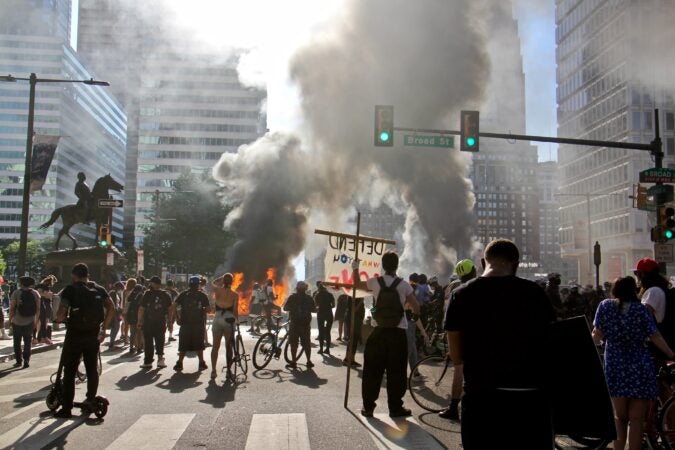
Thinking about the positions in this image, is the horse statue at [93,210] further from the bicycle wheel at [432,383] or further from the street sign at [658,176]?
the bicycle wheel at [432,383]

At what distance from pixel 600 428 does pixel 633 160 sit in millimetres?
56488

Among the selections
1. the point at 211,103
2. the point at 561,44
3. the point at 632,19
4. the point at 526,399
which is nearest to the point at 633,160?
the point at 561,44

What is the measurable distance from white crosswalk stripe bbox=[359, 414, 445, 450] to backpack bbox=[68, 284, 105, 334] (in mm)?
3133

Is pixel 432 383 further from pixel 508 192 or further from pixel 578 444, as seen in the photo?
pixel 508 192

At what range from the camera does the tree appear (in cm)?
4891

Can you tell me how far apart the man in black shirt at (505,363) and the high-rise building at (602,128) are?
154 feet

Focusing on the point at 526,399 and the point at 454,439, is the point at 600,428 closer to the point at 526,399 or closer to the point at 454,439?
the point at 526,399

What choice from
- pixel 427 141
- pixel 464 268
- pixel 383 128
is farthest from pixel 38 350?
pixel 464 268

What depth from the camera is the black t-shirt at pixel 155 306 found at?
39.3 feet

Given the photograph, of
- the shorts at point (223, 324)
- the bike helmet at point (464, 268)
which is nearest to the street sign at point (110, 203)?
the shorts at point (223, 324)

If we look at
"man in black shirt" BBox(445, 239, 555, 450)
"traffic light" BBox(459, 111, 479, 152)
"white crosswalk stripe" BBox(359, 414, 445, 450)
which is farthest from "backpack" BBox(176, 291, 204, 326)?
"man in black shirt" BBox(445, 239, 555, 450)

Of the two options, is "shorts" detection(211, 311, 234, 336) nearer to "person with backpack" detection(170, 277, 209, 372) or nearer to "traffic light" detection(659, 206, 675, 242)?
"person with backpack" detection(170, 277, 209, 372)

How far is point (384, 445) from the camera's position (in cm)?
571

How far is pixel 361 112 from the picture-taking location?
4128 cm
